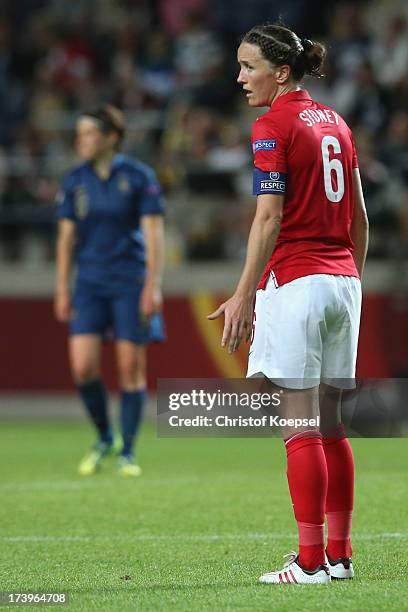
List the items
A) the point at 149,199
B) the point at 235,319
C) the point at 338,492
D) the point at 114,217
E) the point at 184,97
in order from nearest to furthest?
1. the point at 235,319
2. the point at 338,492
3. the point at 149,199
4. the point at 114,217
5. the point at 184,97

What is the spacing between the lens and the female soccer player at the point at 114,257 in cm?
898

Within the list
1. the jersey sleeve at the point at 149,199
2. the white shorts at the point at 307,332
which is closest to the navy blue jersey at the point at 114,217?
the jersey sleeve at the point at 149,199

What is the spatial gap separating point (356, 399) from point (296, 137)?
1.06m

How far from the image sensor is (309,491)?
4.71 meters

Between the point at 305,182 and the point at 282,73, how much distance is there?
16.7 inches

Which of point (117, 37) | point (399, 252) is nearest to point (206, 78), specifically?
point (117, 37)

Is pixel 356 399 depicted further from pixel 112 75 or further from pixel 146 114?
pixel 112 75

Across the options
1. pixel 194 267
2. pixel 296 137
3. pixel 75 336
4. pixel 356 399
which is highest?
pixel 296 137

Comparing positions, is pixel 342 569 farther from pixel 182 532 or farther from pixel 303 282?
pixel 182 532

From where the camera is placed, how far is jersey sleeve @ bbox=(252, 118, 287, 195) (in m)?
4.72

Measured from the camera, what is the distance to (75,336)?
29.9 ft

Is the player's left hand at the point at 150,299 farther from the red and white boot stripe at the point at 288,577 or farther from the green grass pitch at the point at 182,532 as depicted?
the red and white boot stripe at the point at 288,577

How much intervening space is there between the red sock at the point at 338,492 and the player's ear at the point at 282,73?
4.30 feet

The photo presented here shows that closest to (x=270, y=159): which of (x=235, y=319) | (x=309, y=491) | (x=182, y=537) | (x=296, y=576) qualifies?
(x=235, y=319)
